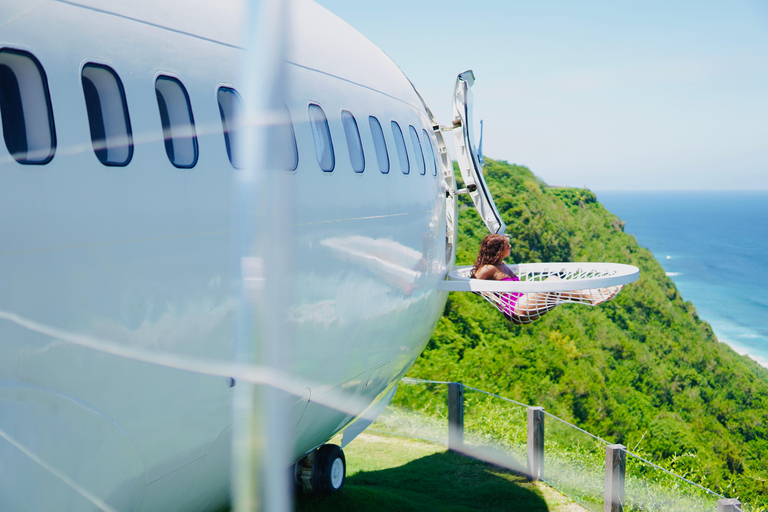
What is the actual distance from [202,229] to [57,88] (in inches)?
41.1

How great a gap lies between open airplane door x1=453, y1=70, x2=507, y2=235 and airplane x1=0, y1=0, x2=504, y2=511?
3.96 metres

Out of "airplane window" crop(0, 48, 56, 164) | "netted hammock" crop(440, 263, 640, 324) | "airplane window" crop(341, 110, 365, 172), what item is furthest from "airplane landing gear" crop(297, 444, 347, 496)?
"airplane window" crop(0, 48, 56, 164)

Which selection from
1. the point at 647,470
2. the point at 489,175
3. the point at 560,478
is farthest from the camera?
the point at 489,175

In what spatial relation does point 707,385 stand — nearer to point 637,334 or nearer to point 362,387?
point 637,334

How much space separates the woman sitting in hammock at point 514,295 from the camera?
796cm

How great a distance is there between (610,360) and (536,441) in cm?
2935

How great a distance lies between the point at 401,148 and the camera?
7.46m

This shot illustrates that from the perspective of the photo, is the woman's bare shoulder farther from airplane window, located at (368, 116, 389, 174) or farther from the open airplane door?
airplane window, located at (368, 116, 389, 174)

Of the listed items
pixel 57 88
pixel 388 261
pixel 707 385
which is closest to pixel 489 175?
pixel 707 385

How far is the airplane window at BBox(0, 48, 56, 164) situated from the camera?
3084 mm

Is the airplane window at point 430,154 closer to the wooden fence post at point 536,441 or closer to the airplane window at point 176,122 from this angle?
the wooden fence post at point 536,441

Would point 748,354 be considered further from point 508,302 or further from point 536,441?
point 508,302

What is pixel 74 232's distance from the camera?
3.25 metres

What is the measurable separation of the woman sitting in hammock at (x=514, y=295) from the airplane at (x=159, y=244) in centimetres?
286
